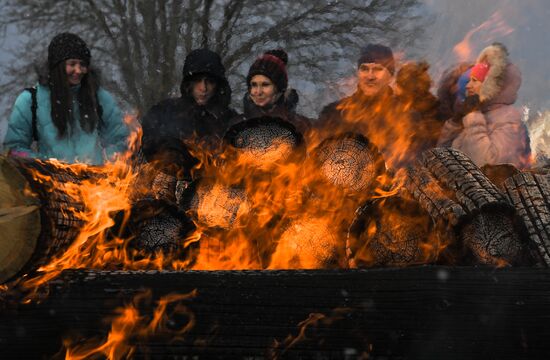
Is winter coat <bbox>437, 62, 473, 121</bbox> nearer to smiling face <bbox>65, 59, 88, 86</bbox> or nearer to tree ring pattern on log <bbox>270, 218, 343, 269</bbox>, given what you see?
tree ring pattern on log <bbox>270, 218, 343, 269</bbox>

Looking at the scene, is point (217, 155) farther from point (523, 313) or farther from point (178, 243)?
point (523, 313)

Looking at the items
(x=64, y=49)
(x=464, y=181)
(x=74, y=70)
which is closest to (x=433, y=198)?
(x=464, y=181)

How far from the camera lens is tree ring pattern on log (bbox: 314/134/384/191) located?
321 centimetres

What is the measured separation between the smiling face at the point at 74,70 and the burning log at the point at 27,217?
267 cm

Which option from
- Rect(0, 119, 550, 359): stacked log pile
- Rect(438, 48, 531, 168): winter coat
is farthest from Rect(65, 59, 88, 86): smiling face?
Rect(438, 48, 531, 168): winter coat

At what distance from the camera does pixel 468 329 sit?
2369 mm

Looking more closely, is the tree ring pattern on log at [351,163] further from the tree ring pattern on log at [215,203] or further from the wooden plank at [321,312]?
the wooden plank at [321,312]

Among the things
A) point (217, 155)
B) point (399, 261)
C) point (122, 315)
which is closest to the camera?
point (122, 315)

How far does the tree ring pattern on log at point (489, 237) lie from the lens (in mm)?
2914

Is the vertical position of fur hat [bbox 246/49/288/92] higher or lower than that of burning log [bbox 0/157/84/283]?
higher

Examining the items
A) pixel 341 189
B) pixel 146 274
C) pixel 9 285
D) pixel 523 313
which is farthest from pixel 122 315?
pixel 523 313

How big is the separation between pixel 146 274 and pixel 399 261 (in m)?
1.24

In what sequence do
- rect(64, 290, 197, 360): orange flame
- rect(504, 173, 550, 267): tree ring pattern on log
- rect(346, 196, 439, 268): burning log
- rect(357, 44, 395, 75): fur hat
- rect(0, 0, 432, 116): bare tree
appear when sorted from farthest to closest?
1. rect(0, 0, 432, 116): bare tree
2. rect(357, 44, 395, 75): fur hat
3. rect(504, 173, 550, 267): tree ring pattern on log
4. rect(346, 196, 439, 268): burning log
5. rect(64, 290, 197, 360): orange flame

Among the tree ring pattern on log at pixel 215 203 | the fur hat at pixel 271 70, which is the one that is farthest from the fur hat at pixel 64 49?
the tree ring pattern on log at pixel 215 203
